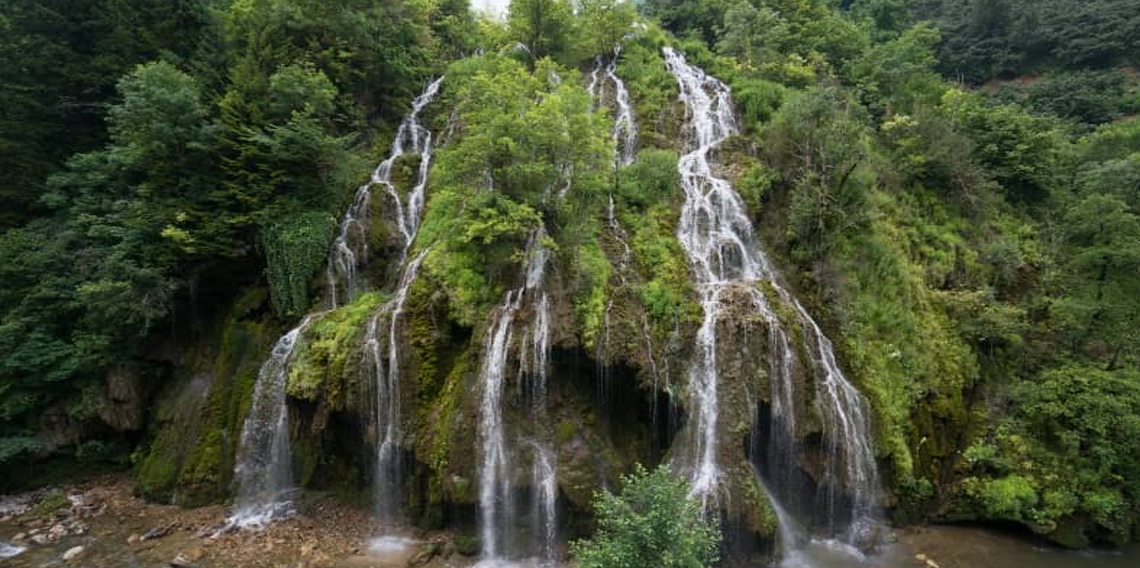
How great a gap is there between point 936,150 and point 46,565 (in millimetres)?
28326

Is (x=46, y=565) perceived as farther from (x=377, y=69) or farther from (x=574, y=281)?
(x=377, y=69)

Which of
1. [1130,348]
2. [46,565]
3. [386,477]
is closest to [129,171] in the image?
[46,565]

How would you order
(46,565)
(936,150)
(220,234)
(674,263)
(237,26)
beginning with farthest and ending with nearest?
(237,26) → (936,150) → (220,234) → (674,263) → (46,565)

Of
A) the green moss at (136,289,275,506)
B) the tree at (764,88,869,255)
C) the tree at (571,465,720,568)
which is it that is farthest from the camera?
the tree at (764,88,869,255)

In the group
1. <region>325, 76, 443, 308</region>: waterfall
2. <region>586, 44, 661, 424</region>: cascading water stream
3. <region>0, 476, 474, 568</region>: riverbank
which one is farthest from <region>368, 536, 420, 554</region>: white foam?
<region>325, 76, 443, 308</region>: waterfall

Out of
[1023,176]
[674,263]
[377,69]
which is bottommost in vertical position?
[674,263]

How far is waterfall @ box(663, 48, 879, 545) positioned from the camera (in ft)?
37.4

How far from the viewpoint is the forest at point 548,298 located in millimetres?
11531

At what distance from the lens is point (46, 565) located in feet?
36.2

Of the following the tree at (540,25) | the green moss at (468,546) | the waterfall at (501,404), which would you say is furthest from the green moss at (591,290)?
the tree at (540,25)

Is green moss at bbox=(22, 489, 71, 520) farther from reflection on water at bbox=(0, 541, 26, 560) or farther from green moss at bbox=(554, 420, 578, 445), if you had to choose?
green moss at bbox=(554, 420, 578, 445)

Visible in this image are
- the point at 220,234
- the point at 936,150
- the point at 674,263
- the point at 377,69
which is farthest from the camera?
the point at 377,69

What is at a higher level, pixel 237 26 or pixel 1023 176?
pixel 237 26

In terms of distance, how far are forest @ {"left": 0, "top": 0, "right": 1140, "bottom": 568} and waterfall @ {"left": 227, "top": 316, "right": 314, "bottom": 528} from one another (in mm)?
90
